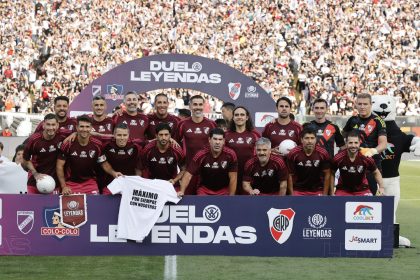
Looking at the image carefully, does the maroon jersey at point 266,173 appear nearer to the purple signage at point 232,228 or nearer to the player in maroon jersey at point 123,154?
the purple signage at point 232,228

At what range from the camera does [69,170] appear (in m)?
12.2

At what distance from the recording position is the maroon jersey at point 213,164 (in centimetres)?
1182

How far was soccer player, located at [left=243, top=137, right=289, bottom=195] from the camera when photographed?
11695mm

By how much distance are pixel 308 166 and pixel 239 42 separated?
93.4ft

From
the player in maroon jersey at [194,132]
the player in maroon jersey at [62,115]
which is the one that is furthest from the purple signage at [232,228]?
the player in maroon jersey at [62,115]

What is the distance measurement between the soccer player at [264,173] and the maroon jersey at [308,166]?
295 millimetres

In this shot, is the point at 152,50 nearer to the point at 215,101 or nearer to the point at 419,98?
the point at 215,101

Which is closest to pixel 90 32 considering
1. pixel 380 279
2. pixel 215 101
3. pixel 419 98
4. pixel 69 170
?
pixel 215 101

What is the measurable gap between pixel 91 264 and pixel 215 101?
2432 cm

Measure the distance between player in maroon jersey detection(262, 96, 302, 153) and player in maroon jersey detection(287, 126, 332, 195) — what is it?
0.70m

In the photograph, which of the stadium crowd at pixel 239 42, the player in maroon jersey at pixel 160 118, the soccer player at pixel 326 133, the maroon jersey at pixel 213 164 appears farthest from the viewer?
the stadium crowd at pixel 239 42

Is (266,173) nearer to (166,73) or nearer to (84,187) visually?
(84,187)

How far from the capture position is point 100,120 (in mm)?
13055

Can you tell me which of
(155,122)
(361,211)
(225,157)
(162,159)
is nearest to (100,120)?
(155,122)
